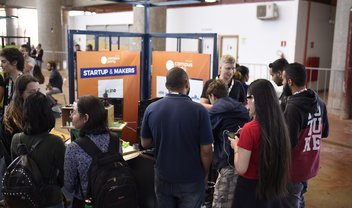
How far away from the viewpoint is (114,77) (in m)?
4.35

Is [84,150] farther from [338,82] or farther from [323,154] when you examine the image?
[338,82]

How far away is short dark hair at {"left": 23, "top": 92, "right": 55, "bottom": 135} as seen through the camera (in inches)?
86.8

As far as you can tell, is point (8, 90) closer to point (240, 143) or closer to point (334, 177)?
point (240, 143)

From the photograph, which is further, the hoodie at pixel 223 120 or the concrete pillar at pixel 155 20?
the concrete pillar at pixel 155 20

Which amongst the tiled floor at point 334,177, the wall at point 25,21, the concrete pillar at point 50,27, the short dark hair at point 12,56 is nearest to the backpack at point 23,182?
the short dark hair at point 12,56

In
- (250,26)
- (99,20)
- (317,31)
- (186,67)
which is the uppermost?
(99,20)

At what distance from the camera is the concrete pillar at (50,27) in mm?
16844

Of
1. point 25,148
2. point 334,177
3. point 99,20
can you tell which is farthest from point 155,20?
point 25,148

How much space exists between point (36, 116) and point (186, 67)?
8.16 ft

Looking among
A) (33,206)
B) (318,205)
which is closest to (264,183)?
(33,206)

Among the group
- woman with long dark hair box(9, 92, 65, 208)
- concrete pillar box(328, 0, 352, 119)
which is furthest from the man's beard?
concrete pillar box(328, 0, 352, 119)

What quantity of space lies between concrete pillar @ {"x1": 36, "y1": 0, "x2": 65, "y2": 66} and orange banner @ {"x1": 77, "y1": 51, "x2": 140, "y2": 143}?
42.9ft

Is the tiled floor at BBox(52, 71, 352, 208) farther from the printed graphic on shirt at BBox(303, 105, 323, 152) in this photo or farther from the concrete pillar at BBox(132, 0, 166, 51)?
the concrete pillar at BBox(132, 0, 166, 51)

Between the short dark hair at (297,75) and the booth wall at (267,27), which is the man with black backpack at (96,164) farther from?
the booth wall at (267,27)
